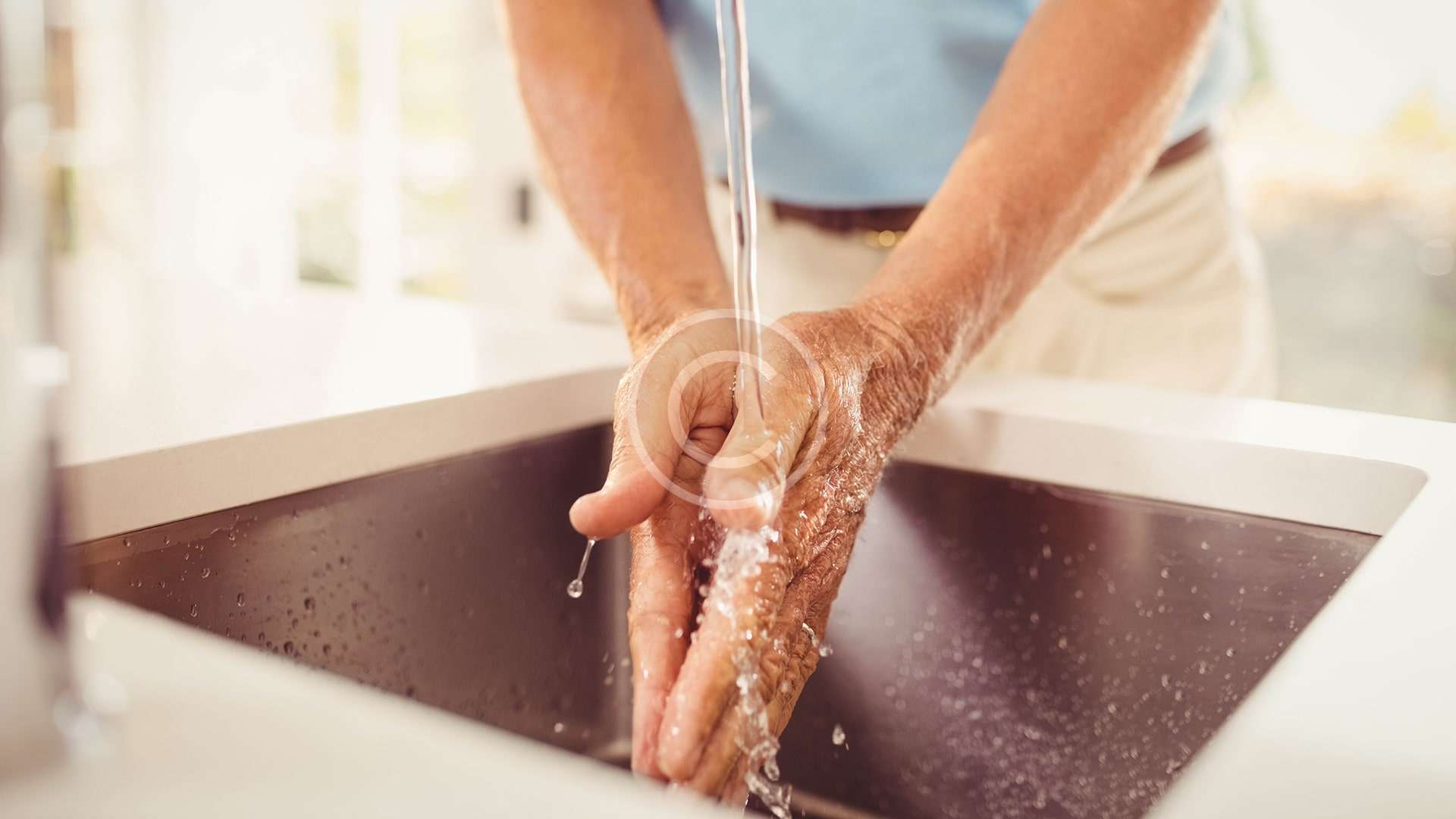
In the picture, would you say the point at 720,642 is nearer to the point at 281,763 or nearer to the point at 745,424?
the point at 745,424

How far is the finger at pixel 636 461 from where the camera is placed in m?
0.48

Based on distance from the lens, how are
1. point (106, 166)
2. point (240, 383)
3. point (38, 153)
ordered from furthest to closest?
point (106, 166) < point (240, 383) < point (38, 153)

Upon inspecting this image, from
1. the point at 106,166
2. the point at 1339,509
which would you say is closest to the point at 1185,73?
the point at 1339,509

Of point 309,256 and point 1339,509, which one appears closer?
point 1339,509

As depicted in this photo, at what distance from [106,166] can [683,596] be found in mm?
4999

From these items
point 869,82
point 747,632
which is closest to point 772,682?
point 747,632

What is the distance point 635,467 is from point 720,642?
10 cm

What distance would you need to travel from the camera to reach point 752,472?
46 centimetres

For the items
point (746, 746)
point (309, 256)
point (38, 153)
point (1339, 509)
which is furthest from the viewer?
point (309, 256)

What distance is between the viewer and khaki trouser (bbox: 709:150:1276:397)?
40.3 inches

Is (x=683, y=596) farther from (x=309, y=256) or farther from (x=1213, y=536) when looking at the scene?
(x=309, y=256)

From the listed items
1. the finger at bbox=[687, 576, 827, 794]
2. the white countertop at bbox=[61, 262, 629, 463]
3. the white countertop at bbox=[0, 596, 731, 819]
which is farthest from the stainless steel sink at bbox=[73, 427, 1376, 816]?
the white countertop at bbox=[0, 596, 731, 819]

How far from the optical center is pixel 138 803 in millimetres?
221
